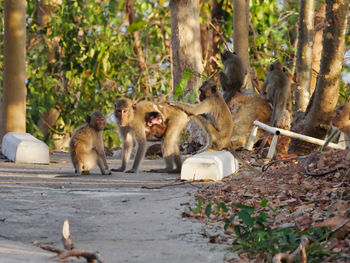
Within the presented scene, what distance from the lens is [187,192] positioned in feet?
19.6

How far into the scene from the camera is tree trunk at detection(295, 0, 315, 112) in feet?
36.2

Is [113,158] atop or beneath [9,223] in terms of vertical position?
beneath

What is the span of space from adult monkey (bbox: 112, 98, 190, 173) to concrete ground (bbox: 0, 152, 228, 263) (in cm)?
117

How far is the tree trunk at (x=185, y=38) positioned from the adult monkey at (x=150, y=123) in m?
3.62

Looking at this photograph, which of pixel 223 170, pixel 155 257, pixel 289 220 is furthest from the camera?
pixel 223 170

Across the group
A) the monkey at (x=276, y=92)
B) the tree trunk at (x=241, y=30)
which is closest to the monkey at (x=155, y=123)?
the monkey at (x=276, y=92)

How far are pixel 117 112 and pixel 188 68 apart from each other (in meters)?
4.03

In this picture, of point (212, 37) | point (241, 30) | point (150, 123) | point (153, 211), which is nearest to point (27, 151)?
point (150, 123)

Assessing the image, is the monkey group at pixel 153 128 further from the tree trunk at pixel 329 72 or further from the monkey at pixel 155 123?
the tree trunk at pixel 329 72

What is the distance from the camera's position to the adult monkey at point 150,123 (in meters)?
8.24

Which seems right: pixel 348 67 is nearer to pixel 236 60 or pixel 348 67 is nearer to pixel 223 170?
pixel 236 60

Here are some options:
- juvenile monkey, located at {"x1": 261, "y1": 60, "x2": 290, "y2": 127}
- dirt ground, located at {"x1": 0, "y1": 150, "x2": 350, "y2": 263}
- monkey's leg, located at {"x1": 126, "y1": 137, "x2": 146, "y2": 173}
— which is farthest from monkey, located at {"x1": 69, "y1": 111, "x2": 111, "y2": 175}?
juvenile monkey, located at {"x1": 261, "y1": 60, "x2": 290, "y2": 127}

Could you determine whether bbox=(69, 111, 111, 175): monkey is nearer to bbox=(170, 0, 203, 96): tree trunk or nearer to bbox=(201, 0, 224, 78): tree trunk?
bbox=(170, 0, 203, 96): tree trunk

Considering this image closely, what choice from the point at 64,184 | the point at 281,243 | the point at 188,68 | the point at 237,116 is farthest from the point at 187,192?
the point at 188,68
